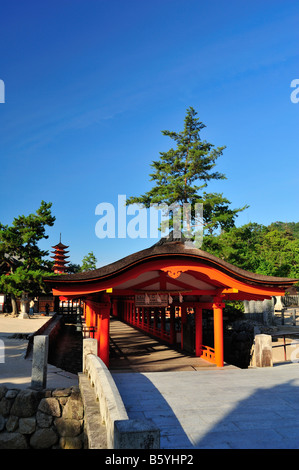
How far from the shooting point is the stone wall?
8922mm

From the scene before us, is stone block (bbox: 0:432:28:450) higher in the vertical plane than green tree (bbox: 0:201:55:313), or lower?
lower

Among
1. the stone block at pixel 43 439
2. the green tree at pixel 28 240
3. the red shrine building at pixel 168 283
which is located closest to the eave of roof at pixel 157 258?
the red shrine building at pixel 168 283

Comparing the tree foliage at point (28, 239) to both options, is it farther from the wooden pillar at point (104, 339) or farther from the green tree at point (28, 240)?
the wooden pillar at point (104, 339)

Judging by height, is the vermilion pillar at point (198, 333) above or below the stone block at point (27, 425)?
above

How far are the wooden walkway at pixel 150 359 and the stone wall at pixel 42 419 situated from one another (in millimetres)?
2421

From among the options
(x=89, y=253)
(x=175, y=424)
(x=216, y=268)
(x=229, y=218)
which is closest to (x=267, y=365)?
(x=216, y=268)

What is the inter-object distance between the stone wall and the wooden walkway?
242cm

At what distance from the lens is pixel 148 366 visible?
11.8m

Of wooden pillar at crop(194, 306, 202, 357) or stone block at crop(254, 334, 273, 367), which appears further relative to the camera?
wooden pillar at crop(194, 306, 202, 357)

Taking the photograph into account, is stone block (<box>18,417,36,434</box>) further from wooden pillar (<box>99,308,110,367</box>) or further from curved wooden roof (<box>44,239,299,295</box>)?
curved wooden roof (<box>44,239,299,295</box>)

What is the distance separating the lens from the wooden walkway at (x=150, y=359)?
11.6 meters

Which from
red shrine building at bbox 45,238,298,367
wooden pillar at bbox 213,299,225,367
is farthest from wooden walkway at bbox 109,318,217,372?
Result: red shrine building at bbox 45,238,298,367

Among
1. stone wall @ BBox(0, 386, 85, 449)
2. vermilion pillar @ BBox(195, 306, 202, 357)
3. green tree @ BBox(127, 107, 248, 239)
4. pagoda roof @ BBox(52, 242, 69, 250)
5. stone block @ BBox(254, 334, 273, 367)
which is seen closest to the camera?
stone wall @ BBox(0, 386, 85, 449)
